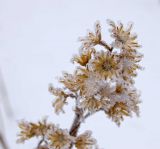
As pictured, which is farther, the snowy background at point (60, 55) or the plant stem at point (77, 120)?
the snowy background at point (60, 55)

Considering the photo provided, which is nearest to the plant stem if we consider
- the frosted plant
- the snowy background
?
the frosted plant

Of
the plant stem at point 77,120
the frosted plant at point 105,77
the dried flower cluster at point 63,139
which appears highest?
the frosted plant at point 105,77

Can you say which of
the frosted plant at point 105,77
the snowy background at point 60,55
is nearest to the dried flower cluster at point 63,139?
the frosted plant at point 105,77

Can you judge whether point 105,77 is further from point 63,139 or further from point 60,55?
point 60,55

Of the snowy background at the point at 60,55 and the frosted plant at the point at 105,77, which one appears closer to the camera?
the frosted plant at the point at 105,77

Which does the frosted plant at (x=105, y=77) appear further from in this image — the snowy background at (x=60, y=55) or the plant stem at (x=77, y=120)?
the snowy background at (x=60, y=55)

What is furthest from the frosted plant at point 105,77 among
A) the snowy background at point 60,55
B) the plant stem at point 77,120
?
the snowy background at point 60,55

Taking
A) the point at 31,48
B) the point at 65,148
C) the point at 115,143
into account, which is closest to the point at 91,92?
the point at 65,148

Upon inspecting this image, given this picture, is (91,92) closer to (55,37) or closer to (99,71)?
(99,71)

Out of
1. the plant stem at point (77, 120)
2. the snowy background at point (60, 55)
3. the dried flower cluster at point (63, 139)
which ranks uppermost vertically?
the snowy background at point (60, 55)

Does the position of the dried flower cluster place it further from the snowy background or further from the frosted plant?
the snowy background

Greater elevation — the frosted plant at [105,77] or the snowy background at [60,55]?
the snowy background at [60,55]
